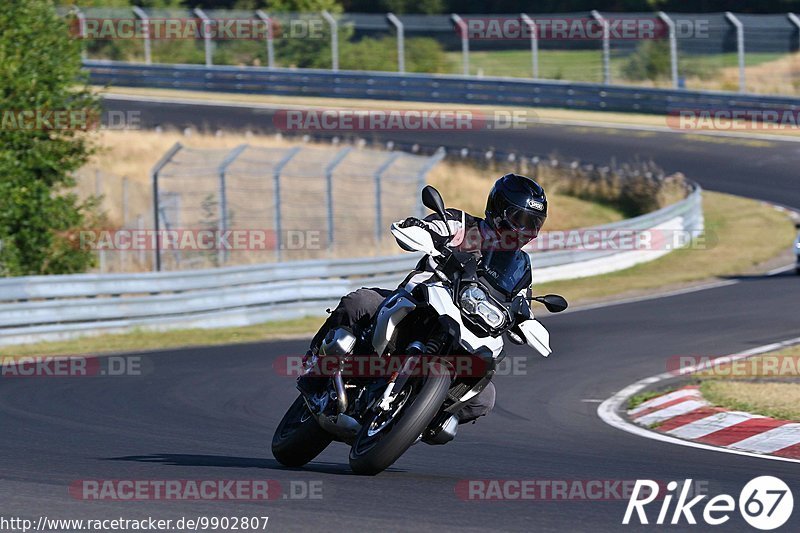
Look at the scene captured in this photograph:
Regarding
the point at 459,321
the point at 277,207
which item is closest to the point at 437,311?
the point at 459,321

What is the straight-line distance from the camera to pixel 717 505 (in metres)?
6.34

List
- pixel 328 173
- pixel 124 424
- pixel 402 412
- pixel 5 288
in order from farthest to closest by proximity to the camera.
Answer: pixel 328 173
pixel 5 288
pixel 124 424
pixel 402 412

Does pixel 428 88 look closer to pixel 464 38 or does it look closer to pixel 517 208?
pixel 464 38

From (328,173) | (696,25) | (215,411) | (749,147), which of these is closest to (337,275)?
(328,173)

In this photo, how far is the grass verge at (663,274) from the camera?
55.8ft

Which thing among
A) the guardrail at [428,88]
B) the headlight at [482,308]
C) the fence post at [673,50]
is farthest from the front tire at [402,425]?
the fence post at [673,50]

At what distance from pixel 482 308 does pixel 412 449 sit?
2.33m

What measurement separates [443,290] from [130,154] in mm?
27694

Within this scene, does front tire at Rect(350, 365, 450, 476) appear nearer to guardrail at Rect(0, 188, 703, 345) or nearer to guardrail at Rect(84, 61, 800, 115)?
guardrail at Rect(0, 188, 703, 345)

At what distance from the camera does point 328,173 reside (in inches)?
840

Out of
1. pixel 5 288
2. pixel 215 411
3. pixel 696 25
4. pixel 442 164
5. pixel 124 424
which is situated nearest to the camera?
pixel 124 424

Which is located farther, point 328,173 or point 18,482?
point 328,173

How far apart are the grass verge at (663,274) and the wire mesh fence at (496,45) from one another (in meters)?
9.64

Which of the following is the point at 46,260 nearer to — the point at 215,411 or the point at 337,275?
the point at 337,275
